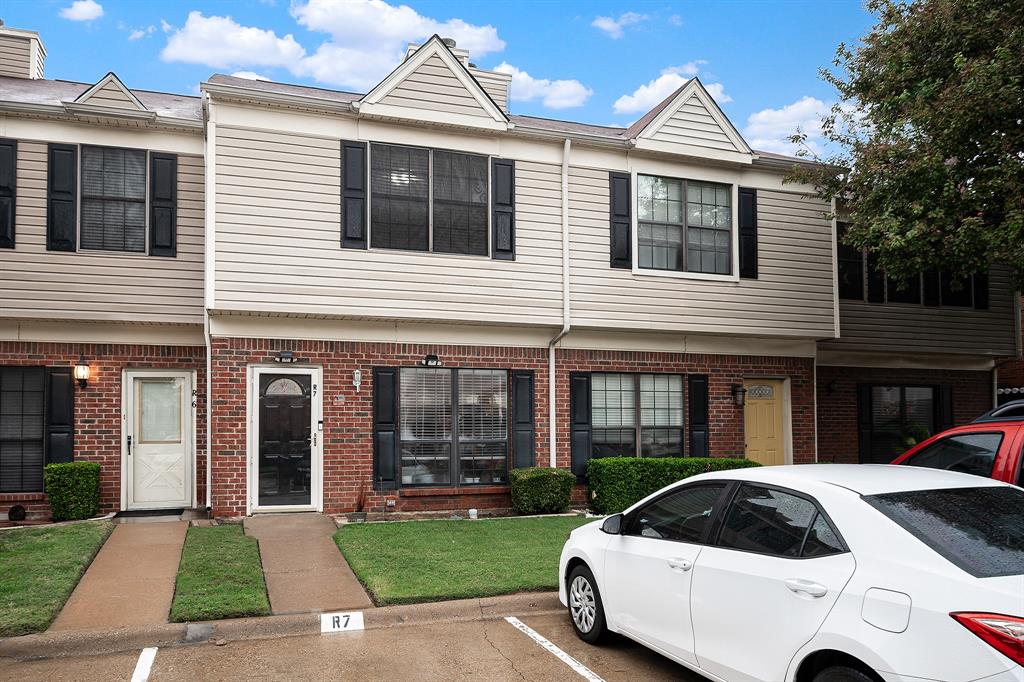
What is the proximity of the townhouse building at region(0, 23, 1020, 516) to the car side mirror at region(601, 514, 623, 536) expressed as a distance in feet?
21.0

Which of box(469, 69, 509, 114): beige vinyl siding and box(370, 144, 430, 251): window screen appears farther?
box(469, 69, 509, 114): beige vinyl siding

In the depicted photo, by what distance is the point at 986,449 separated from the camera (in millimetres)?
6781

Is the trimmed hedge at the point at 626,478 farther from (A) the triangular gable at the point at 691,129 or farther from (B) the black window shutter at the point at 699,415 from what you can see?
(A) the triangular gable at the point at 691,129

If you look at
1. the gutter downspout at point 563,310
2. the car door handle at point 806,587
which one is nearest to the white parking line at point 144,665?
the car door handle at point 806,587

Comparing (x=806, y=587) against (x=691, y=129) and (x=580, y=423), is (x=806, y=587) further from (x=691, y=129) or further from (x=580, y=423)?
(x=691, y=129)

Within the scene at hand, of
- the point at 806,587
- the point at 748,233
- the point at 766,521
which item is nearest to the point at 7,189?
the point at 766,521

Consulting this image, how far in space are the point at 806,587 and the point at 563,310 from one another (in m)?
8.93

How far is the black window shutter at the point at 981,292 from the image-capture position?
16891mm

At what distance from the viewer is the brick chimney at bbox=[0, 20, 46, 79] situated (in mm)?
14273

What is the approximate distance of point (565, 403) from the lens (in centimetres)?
1317

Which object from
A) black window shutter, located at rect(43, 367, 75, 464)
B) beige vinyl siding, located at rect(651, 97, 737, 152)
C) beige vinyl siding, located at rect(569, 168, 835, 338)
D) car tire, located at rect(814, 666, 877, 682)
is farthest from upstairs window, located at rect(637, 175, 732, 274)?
car tire, located at rect(814, 666, 877, 682)

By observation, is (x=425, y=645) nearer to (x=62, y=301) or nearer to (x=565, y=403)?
(x=565, y=403)

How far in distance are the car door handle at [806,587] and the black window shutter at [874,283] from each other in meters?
13.1

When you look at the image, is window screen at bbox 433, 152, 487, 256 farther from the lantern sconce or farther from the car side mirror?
the car side mirror
